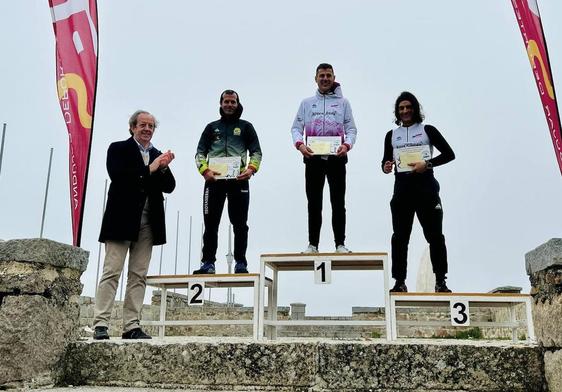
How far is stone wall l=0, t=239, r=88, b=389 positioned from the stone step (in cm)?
18

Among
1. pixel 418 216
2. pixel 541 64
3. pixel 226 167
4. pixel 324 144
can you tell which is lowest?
pixel 418 216

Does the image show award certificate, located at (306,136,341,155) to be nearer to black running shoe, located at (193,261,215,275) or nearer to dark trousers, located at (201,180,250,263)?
dark trousers, located at (201,180,250,263)

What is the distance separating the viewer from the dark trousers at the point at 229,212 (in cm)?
403

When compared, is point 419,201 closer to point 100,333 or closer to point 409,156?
point 409,156

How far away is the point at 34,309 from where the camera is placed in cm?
262

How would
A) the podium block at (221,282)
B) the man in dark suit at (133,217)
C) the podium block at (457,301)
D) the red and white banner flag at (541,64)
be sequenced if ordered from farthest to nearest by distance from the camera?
1. the red and white banner flag at (541,64)
2. the podium block at (221,282)
3. the podium block at (457,301)
4. the man in dark suit at (133,217)

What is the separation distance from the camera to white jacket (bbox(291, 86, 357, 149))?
419 cm

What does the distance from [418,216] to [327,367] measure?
1746 mm

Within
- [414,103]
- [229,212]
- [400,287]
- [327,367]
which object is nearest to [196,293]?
[229,212]

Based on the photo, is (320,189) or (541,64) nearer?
(320,189)

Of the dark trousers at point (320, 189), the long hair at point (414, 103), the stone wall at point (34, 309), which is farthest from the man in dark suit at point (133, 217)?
the long hair at point (414, 103)

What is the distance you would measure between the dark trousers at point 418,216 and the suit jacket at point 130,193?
5.74ft

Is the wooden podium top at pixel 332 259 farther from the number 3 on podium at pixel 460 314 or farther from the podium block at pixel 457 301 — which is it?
the number 3 on podium at pixel 460 314

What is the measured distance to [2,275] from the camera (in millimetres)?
2672
